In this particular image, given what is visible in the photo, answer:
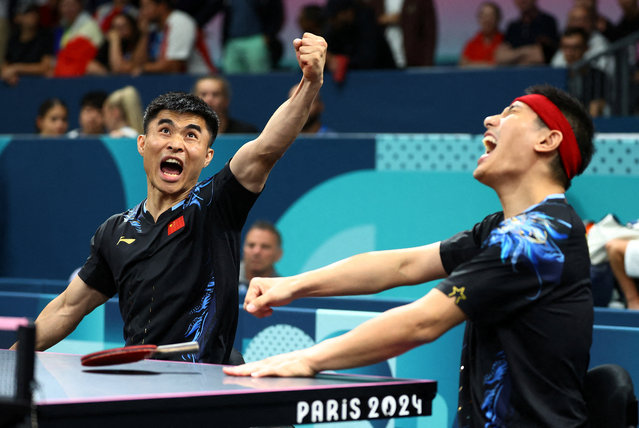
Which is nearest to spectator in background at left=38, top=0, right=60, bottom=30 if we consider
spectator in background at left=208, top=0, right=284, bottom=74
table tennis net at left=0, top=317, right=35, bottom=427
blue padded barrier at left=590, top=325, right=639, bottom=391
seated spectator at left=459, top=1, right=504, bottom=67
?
spectator in background at left=208, top=0, right=284, bottom=74

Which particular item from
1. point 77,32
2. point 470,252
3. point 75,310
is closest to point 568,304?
point 470,252

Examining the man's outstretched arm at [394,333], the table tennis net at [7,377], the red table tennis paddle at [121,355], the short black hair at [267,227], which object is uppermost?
the man's outstretched arm at [394,333]

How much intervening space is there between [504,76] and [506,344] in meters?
5.49

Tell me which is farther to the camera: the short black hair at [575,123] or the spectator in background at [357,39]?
the spectator in background at [357,39]

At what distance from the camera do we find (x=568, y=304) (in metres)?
2.38

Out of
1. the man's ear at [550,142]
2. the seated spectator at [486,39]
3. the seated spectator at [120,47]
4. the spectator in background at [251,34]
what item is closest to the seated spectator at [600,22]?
the seated spectator at [486,39]

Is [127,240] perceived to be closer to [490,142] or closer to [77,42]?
[490,142]

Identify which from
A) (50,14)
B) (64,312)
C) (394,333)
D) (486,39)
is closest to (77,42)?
(50,14)

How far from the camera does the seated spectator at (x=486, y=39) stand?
28.3ft

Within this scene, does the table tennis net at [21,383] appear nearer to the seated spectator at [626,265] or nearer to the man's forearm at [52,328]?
the man's forearm at [52,328]

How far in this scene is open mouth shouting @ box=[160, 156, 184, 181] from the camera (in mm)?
3397

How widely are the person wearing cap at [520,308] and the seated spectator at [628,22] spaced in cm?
588

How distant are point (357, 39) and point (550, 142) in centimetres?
610

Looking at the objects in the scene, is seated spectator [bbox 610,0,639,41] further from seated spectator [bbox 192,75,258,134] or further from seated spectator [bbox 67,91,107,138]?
seated spectator [bbox 67,91,107,138]
